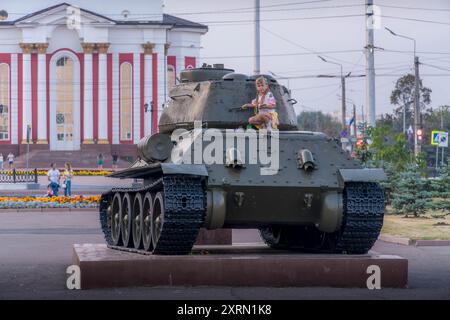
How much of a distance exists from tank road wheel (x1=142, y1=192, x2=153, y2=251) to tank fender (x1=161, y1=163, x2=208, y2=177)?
40.6 inches

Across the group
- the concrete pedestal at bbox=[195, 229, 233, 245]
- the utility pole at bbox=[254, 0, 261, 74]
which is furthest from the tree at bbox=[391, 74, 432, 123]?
the concrete pedestal at bbox=[195, 229, 233, 245]

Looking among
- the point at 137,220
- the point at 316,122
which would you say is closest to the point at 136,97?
the point at 316,122

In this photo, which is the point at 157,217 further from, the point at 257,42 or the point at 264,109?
the point at 257,42

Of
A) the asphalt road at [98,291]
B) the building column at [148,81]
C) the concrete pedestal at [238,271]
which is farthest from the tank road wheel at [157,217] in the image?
the building column at [148,81]

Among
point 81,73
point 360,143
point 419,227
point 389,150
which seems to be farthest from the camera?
point 81,73

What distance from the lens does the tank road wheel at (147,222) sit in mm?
15734

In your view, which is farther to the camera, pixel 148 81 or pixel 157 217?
pixel 148 81

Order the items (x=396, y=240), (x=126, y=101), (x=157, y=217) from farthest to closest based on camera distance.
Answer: (x=126, y=101), (x=396, y=240), (x=157, y=217)

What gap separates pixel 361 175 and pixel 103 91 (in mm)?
74578

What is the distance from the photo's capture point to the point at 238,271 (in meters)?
14.6

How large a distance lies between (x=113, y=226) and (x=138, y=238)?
1.97 m

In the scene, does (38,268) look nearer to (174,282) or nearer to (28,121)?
(174,282)
